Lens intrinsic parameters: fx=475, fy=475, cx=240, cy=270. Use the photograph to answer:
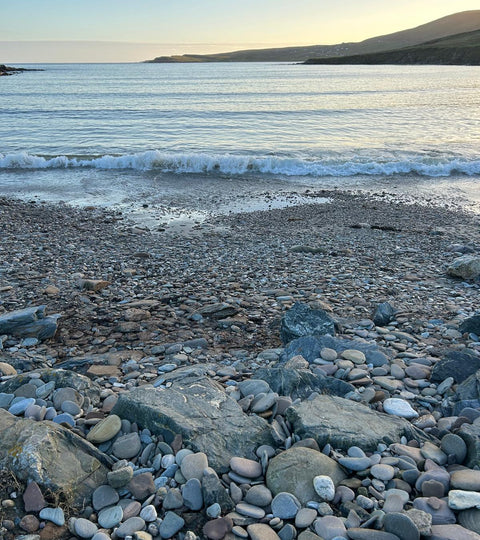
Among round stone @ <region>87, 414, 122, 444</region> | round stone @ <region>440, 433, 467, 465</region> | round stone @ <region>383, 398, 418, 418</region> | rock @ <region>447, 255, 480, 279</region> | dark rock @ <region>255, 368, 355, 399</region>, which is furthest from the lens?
rock @ <region>447, 255, 480, 279</region>

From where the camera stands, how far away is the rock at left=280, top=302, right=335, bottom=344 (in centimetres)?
510

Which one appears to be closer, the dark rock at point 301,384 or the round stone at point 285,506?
the round stone at point 285,506

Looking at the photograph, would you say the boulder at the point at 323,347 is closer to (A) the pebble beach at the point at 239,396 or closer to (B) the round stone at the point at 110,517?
(A) the pebble beach at the point at 239,396

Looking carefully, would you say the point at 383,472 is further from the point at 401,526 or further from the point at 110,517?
the point at 110,517

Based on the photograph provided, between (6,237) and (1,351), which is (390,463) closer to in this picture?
(1,351)

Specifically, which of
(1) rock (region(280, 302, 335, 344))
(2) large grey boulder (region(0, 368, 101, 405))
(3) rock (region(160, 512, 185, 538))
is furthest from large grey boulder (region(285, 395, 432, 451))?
(2) large grey boulder (region(0, 368, 101, 405))

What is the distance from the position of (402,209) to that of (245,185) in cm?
581

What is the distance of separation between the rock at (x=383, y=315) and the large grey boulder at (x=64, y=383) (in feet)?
10.6

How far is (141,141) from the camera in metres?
23.5

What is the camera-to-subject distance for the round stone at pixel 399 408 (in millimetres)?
3607

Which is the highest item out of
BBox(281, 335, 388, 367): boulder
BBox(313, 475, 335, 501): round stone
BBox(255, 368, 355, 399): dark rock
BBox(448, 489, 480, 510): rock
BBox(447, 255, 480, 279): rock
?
BBox(448, 489, 480, 510): rock

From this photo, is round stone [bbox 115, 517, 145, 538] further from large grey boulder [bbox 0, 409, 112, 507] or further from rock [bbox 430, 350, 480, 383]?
rock [bbox 430, 350, 480, 383]

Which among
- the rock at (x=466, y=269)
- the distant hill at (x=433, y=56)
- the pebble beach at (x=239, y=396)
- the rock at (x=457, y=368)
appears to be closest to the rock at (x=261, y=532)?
the pebble beach at (x=239, y=396)

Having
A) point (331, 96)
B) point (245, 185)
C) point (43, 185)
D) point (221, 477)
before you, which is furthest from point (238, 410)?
point (331, 96)
